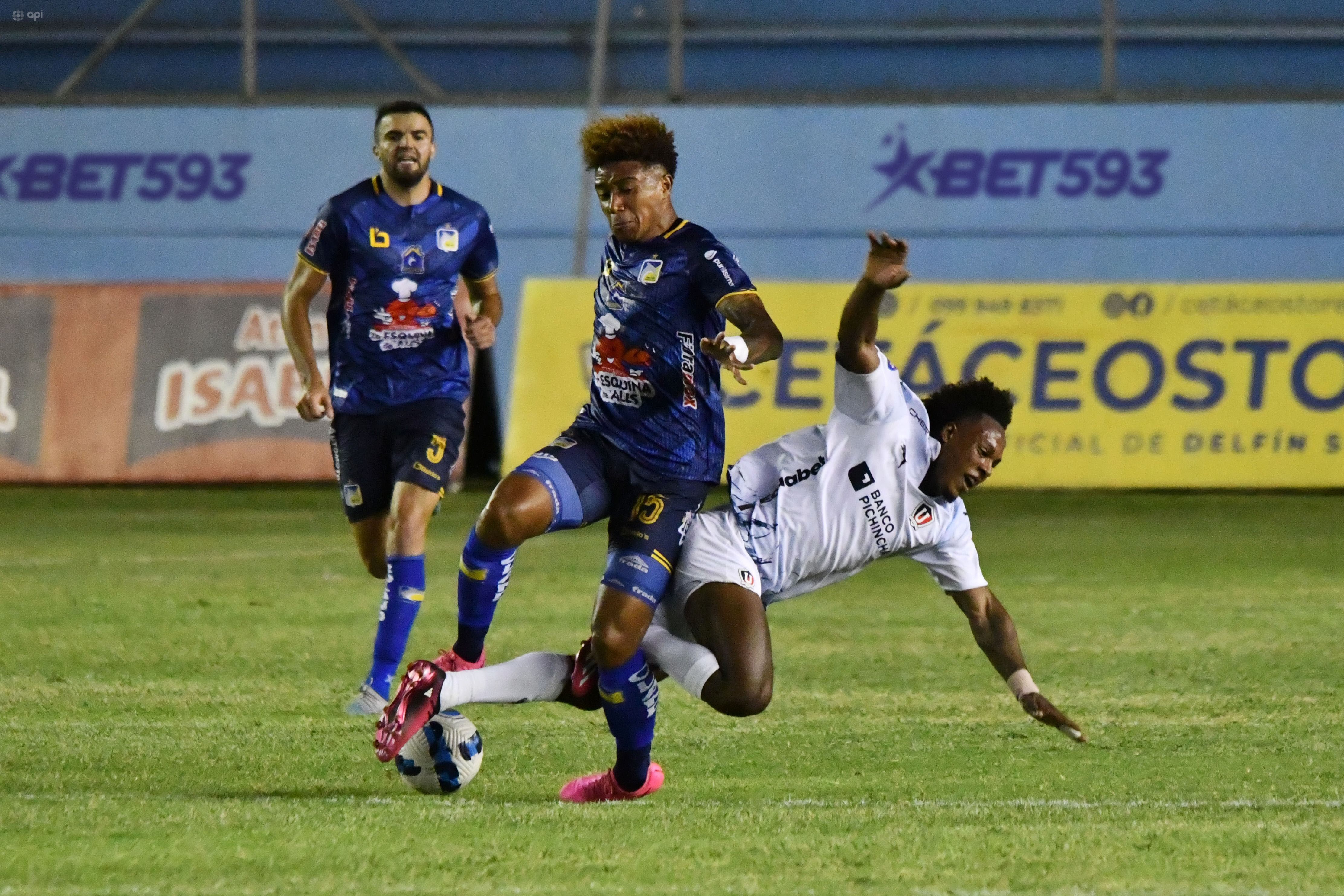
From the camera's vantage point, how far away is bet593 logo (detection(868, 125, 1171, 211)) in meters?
21.1

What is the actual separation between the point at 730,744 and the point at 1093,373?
9907 mm

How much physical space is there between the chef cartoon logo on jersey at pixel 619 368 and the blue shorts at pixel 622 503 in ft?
0.52

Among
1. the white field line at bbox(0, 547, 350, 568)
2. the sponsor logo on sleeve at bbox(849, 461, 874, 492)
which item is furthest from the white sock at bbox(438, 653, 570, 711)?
the white field line at bbox(0, 547, 350, 568)

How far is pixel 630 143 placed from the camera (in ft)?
20.6

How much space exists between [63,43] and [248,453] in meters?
8.65

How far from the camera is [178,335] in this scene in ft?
56.3

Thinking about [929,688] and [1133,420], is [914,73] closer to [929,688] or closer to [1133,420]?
[1133,420]

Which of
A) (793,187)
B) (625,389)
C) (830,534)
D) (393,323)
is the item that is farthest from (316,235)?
(793,187)

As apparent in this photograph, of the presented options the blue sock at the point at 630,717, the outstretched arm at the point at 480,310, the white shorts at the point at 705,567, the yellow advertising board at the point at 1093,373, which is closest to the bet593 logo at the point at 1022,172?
the yellow advertising board at the point at 1093,373

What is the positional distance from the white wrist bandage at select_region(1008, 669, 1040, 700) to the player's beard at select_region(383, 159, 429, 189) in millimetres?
3129

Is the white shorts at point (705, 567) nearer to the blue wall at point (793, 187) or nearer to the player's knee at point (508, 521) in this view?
the player's knee at point (508, 521)

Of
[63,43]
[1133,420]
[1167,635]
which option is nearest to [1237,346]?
[1133,420]

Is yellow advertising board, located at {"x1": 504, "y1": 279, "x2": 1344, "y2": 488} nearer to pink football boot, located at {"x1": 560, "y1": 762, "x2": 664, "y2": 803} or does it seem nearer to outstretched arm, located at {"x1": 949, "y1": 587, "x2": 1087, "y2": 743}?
outstretched arm, located at {"x1": 949, "y1": 587, "x2": 1087, "y2": 743}

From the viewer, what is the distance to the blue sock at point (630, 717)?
5.90 meters
